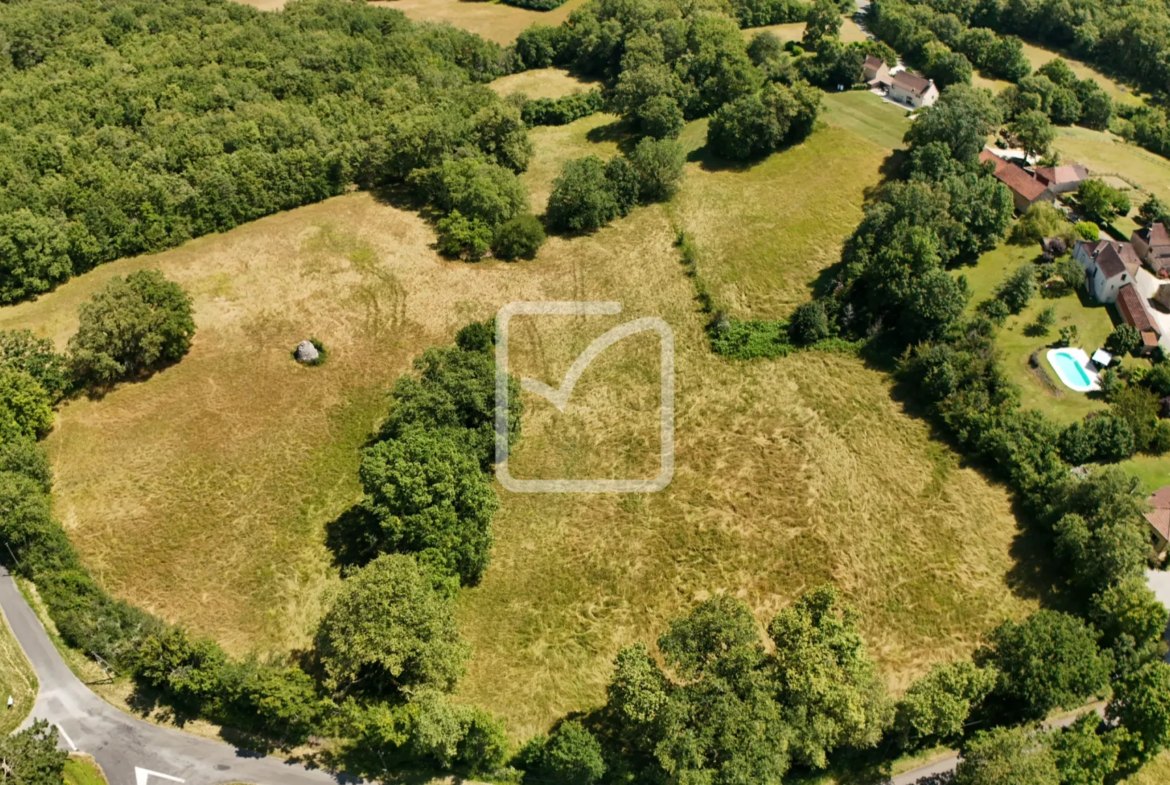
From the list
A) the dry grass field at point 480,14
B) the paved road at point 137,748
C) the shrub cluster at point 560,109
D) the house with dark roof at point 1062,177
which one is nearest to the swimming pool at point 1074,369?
the house with dark roof at point 1062,177

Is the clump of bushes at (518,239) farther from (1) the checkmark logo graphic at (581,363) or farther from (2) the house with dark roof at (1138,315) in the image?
(2) the house with dark roof at (1138,315)

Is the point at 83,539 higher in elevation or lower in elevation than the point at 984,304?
lower

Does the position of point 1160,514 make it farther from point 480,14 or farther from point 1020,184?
point 480,14

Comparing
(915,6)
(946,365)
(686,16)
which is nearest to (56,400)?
(946,365)

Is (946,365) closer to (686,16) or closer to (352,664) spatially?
(352,664)

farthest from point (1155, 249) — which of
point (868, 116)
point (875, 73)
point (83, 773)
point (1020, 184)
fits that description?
point (83, 773)
